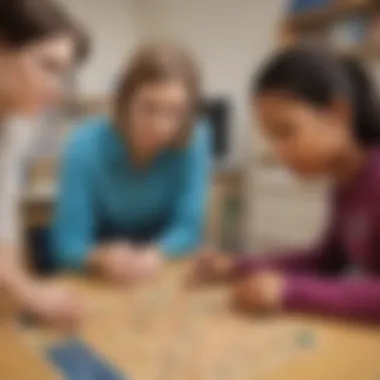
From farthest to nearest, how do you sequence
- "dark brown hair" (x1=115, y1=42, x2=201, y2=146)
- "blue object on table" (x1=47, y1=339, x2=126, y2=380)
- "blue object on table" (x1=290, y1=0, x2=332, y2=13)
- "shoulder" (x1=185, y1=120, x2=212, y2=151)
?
1. "blue object on table" (x1=290, y1=0, x2=332, y2=13)
2. "shoulder" (x1=185, y1=120, x2=212, y2=151)
3. "dark brown hair" (x1=115, y1=42, x2=201, y2=146)
4. "blue object on table" (x1=47, y1=339, x2=126, y2=380)

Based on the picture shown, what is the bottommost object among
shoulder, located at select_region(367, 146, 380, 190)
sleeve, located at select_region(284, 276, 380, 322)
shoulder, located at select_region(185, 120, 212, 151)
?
sleeve, located at select_region(284, 276, 380, 322)

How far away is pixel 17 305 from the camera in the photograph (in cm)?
53

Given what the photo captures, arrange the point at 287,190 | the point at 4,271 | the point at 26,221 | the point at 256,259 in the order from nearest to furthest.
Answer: the point at 4,271 < the point at 256,259 < the point at 26,221 < the point at 287,190

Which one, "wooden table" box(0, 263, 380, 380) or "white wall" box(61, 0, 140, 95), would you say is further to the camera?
"white wall" box(61, 0, 140, 95)

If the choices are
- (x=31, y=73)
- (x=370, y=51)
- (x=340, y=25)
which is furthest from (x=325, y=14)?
(x=31, y=73)

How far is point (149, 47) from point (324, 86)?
0.33 meters

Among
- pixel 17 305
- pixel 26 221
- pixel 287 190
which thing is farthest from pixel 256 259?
pixel 287 190

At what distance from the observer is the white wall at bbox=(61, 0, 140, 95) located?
3.72 ft

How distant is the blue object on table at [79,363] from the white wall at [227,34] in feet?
3.36

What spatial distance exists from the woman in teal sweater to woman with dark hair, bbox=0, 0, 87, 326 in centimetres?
17

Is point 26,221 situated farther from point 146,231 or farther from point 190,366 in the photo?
point 190,366

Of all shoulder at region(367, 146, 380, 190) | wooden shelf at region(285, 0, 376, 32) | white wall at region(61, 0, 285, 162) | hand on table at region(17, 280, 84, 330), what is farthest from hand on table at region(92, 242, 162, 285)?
wooden shelf at region(285, 0, 376, 32)

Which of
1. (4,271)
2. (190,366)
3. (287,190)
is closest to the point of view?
(190,366)

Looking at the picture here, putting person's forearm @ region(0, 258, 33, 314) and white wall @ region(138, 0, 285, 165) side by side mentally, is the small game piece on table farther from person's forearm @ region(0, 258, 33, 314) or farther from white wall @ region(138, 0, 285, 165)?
white wall @ region(138, 0, 285, 165)
